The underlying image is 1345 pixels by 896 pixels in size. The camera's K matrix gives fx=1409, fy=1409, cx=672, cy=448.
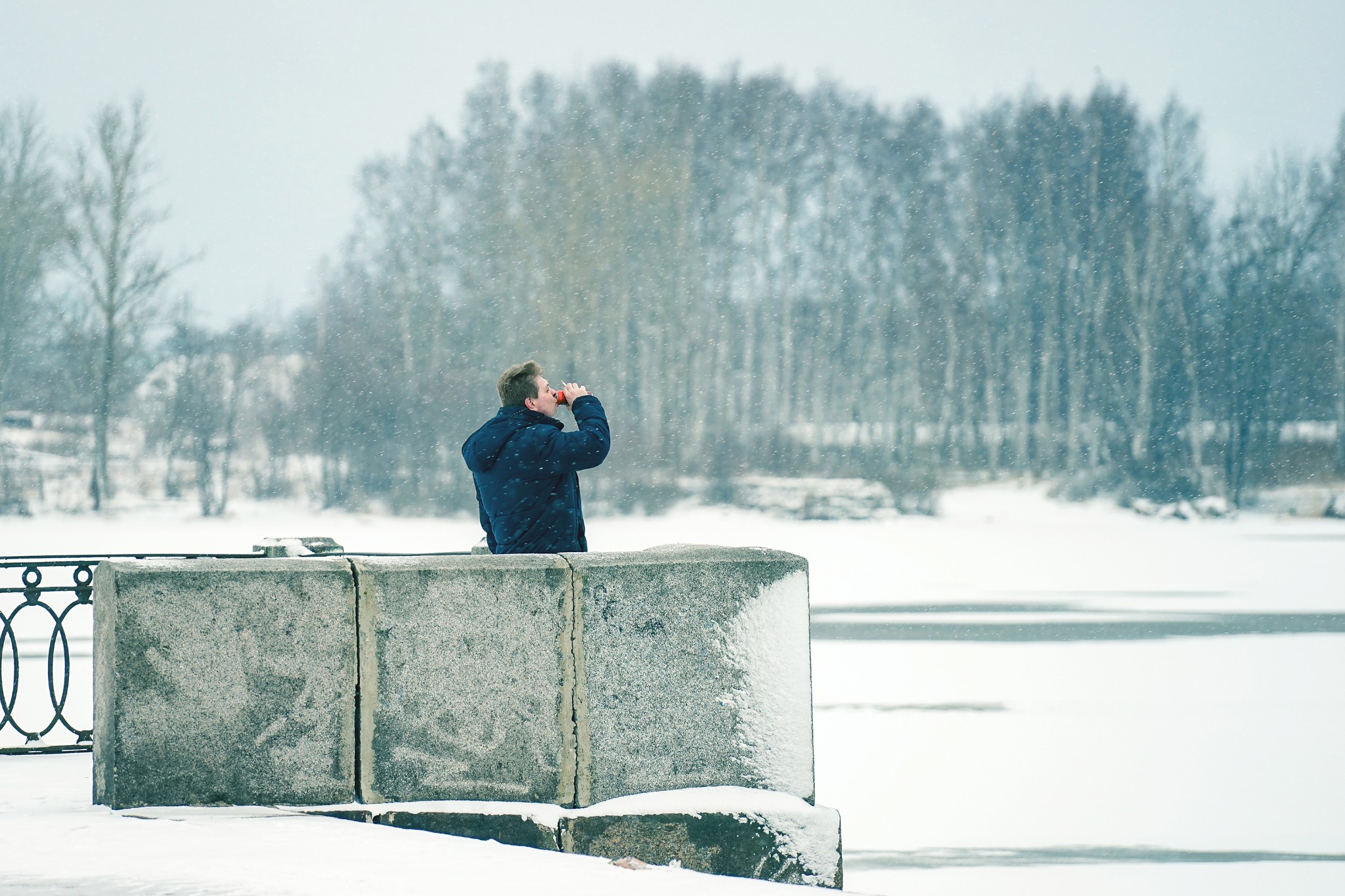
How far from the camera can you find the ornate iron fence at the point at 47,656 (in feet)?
20.2

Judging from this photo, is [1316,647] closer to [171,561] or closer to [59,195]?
[171,561]

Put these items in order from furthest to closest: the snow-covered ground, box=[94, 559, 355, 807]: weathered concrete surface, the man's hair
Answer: the man's hair → box=[94, 559, 355, 807]: weathered concrete surface → the snow-covered ground

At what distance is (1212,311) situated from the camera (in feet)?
149

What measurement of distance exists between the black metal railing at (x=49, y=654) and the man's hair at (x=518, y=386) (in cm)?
59

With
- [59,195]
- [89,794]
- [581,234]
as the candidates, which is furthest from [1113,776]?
[59,195]

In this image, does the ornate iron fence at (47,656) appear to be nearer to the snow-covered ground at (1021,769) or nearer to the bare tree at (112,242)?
the snow-covered ground at (1021,769)

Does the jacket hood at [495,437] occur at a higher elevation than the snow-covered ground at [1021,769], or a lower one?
higher

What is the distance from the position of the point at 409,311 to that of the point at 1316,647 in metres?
34.3

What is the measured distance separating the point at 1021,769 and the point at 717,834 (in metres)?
3.98

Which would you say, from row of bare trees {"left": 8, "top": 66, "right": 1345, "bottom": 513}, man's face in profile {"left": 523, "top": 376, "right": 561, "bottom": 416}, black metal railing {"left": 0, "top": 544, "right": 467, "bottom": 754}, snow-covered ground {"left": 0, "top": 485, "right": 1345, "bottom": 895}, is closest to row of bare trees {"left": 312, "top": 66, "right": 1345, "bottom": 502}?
row of bare trees {"left": 8, "top": 66, "right": 1345, "bottom": 513}

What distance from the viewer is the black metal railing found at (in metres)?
6.08

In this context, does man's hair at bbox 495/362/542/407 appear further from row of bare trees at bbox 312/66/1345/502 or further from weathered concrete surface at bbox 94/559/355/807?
row of bare trees at bbox 312/66/1345/502

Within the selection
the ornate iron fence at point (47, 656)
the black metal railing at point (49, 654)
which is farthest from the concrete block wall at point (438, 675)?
the ornate iron fence at point (47, 656)

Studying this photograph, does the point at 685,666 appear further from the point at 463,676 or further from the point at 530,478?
the point at 530,478
